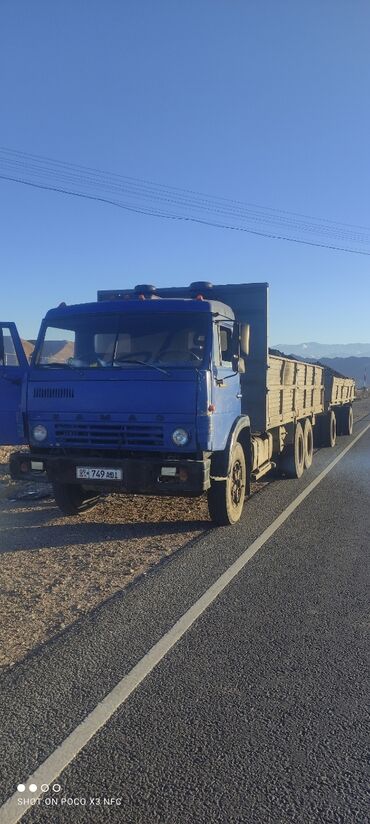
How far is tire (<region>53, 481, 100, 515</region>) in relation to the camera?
7.29 m

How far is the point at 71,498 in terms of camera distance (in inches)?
293

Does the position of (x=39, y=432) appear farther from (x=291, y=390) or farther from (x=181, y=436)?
(x=291, y=390)

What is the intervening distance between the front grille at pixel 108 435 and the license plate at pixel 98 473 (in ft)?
0.79

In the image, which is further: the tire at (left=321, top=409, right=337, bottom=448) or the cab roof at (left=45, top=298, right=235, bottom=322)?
the tire at (left=321, top=409, right=337, bottom=448)

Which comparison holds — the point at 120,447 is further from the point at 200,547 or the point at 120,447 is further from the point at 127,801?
the point at 127,801

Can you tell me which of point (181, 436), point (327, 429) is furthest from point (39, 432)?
point (327, 429)

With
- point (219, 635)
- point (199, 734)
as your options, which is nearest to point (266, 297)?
point (219, 635)

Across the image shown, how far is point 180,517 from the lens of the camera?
762 centimetres

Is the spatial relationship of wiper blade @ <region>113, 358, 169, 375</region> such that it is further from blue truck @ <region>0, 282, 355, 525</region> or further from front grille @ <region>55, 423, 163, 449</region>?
front grille @ <region>55, 423, 163, 449</region>

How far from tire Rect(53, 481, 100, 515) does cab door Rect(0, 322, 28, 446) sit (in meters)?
0.80

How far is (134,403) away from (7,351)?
2017mm

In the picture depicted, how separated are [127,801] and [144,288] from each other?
6.32m

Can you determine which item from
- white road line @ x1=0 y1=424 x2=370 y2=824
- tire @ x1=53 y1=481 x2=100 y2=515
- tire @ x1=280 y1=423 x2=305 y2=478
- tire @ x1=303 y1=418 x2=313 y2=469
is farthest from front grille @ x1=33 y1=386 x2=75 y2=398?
tire @ x1=303 y1=418 x2=313 y2=469

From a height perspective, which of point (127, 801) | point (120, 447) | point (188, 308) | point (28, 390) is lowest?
point (127, 801)
